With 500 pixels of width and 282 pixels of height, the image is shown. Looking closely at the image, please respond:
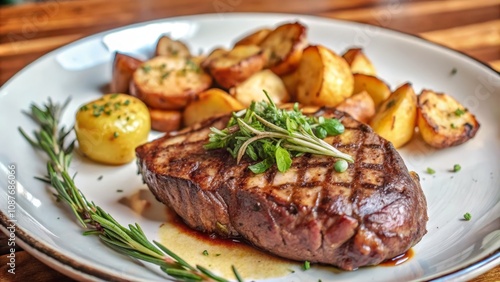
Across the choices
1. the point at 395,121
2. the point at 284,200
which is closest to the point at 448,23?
the point at 395,121

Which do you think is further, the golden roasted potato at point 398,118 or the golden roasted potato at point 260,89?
the golden roasted potato at point 260,89

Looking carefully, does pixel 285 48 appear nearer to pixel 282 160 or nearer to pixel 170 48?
pixel 170 48

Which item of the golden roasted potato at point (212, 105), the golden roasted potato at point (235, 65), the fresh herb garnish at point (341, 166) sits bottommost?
the golden roasted potato at point (212, 105)

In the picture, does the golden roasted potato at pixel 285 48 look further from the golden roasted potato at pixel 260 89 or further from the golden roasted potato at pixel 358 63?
the golden roasted potato at pixel 358 63

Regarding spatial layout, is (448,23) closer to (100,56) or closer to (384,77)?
(384,77)

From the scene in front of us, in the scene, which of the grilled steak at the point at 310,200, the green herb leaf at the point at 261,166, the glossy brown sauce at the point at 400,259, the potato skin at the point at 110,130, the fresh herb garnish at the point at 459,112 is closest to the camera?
the grilled steak at the point at 310,200

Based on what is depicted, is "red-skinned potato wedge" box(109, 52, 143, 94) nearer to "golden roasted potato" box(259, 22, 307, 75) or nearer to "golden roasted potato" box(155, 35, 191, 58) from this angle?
"golden roasted potato" box(155, 35, 191, 58)

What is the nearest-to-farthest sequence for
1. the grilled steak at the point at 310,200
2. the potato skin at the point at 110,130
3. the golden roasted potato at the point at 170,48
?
the grilled steak at the point at 310,200 → the potato skin at the point at 110,130 → the golden roasted potato at the point at 170,48

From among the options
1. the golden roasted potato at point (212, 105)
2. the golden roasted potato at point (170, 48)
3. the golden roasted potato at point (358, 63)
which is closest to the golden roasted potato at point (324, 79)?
the golden roasted potato at point (358, 63)
